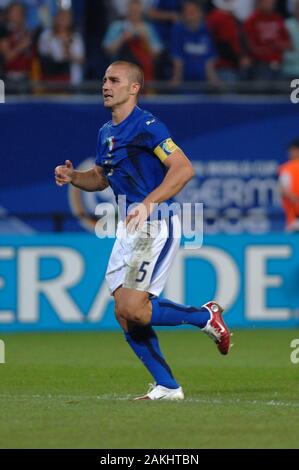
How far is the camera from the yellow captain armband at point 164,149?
839 cm

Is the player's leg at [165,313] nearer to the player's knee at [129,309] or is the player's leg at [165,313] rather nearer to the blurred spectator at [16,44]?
the player's knee at [129,309]

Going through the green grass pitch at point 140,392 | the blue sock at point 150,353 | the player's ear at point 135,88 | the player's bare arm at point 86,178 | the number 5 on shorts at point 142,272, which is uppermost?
the player's ear at point 135,88

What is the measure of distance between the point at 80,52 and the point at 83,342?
5255 mm

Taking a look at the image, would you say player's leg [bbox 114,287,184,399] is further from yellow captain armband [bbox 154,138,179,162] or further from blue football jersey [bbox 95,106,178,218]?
yellow captain armband [bbox 154,138,179,162]

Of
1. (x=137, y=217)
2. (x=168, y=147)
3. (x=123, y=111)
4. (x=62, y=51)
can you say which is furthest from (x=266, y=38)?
(x=137, y=217)

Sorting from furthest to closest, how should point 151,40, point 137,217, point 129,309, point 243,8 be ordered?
point 243,8 → point 151,40 → point 129,309 → point 137,217

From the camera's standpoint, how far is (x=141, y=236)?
8516 millimetres

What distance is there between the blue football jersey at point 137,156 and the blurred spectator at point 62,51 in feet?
28.8

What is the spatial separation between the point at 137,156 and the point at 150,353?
1.35 m

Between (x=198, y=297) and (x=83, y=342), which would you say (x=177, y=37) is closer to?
(x=198, y=297)

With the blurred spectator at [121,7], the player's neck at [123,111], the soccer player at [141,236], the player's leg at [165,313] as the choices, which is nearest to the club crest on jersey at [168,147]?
the soccer player at [141,236]

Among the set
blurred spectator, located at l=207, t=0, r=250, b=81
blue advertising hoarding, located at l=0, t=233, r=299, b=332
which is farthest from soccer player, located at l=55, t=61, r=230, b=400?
blurred spectator, located at l=207, t=0, r=250, b=81

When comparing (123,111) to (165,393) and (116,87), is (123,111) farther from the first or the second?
(165,393)
